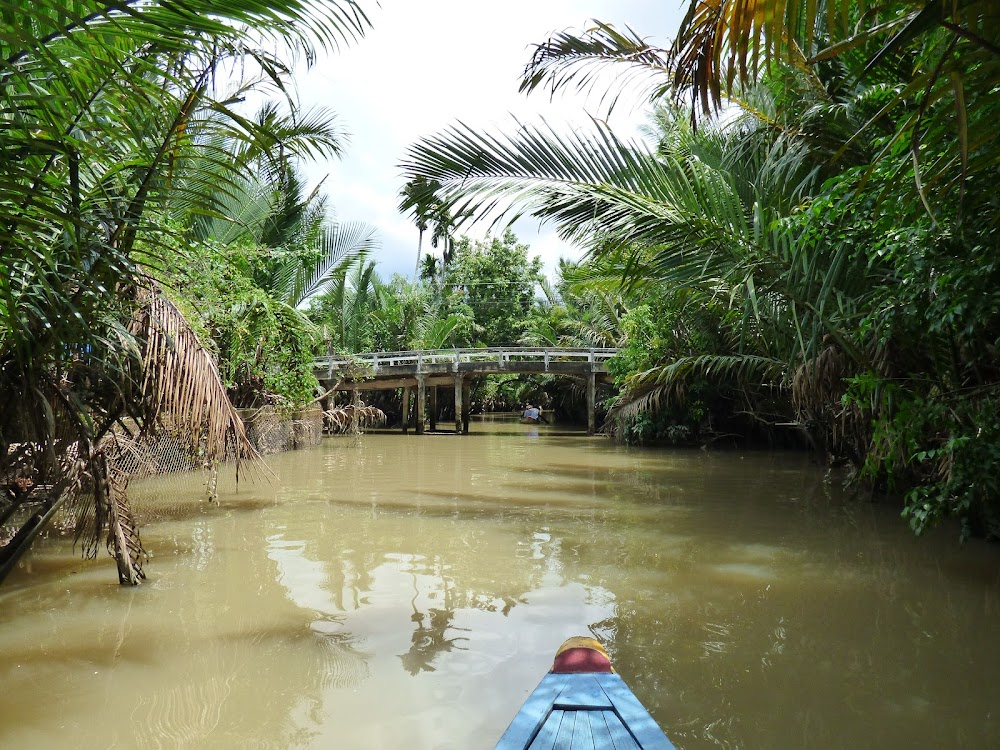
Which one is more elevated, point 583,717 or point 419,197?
point 419,197

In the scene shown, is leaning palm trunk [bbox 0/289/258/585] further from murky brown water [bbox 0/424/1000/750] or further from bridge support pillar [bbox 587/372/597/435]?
bridge support pillar [bbox 587/372/597/435]

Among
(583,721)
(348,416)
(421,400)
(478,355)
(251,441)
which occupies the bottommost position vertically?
(583,721)

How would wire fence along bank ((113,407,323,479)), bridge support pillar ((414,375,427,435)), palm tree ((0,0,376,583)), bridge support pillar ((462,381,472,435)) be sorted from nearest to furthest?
palm tree ((0,0,376,583))
wire fence along bank ((113,407,323,479))
bridge support pillar ((414,375,427,435))
bridge support pillar ((462,381,472,435))

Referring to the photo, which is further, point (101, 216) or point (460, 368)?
point (460, 368)

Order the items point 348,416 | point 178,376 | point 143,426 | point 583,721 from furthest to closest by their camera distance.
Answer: point 348,416, point 143,426, point 178,376, point 583,721

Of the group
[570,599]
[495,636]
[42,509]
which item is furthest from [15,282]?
[570,599]

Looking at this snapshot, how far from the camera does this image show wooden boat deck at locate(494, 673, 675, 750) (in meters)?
2.40

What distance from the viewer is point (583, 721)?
2.56 m

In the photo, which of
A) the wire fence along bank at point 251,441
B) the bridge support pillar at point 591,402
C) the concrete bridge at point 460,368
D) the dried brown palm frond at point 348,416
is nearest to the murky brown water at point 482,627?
the wire fence along bank at point 251,441

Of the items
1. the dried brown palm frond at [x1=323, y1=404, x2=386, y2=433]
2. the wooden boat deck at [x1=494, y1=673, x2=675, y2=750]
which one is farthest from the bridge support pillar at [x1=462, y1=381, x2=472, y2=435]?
the wooden boat deck at [x1=494, y1=673, x2=675, y2=750]

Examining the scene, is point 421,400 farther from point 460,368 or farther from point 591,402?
point 591,402

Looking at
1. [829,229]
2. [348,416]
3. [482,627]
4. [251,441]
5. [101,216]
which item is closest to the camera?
[101,216]

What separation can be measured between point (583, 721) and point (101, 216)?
2780 mm

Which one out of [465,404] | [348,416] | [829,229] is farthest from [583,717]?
[465,404]
